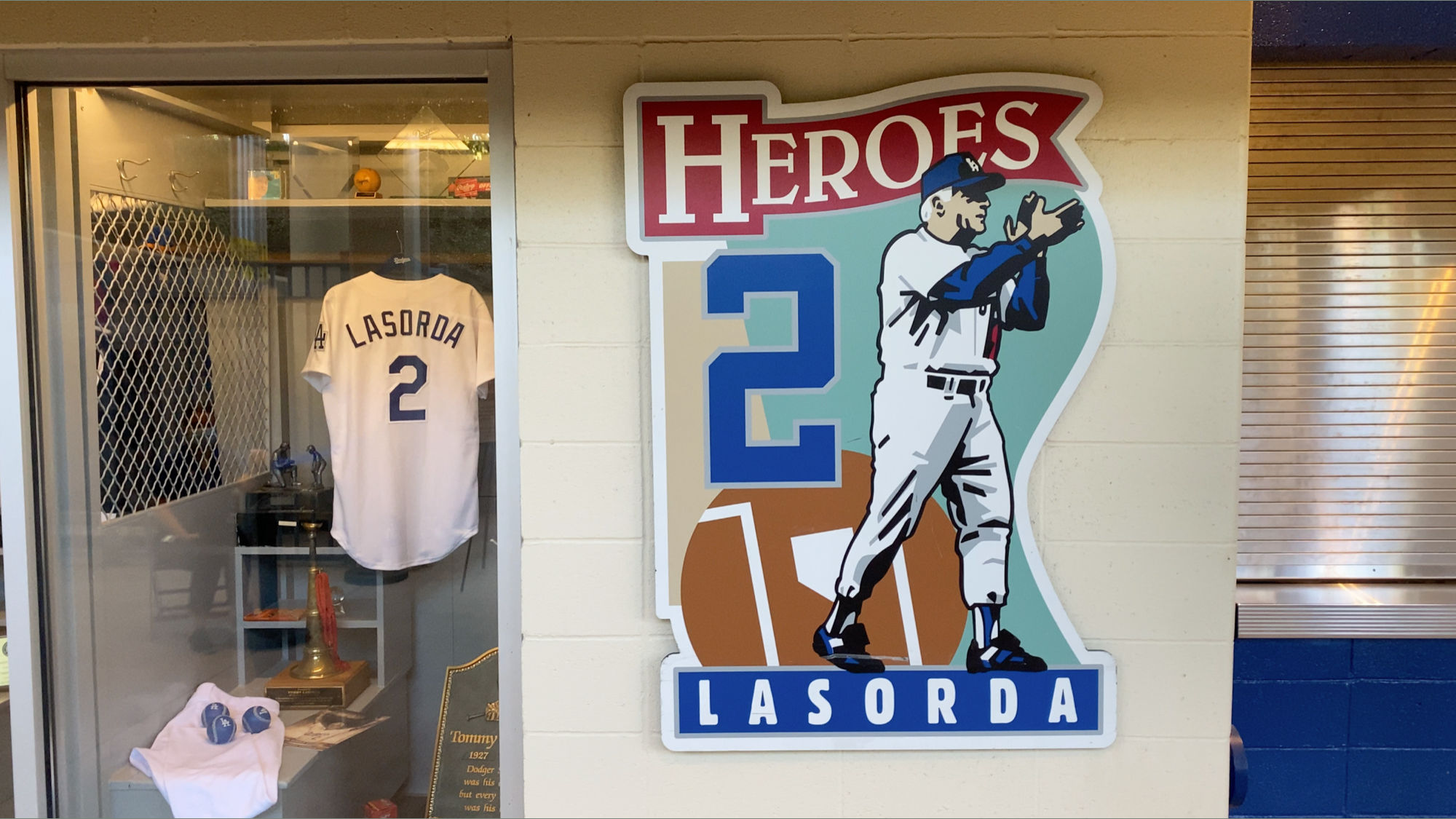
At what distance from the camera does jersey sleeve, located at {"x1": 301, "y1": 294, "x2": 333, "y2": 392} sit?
2.19 m

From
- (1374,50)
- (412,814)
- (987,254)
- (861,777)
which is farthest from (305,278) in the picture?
(1374,50)

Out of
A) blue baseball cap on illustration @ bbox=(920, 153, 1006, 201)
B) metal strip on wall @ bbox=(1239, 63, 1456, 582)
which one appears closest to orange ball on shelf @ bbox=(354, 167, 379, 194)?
blue baseball cap on illustration @ bbox=(920, 153, 1006, 201)

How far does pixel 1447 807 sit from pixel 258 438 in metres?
3.93

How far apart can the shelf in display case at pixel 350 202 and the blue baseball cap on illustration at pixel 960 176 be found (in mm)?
921

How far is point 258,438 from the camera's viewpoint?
7.42 feet

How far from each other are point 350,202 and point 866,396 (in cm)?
128

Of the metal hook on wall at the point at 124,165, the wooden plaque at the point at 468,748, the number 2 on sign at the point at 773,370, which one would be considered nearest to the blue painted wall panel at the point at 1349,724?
the number 2 on sign at the point at 773,370

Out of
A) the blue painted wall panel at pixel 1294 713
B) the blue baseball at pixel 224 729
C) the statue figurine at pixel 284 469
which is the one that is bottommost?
the blue painted wall panel at pixel 1294 713

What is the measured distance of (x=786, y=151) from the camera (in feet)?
5.88

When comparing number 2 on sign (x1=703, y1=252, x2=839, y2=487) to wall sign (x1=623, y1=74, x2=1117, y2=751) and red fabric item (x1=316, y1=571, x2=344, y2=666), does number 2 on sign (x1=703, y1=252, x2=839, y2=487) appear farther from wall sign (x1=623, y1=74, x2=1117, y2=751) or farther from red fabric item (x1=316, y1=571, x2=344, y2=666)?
red fabric item (x1=316, y1=571, x2=344, y2=666)

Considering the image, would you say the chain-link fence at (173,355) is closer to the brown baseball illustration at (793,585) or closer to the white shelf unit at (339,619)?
the white shelf unit at (339,619)

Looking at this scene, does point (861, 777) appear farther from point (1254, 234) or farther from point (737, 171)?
point (1254, 234)

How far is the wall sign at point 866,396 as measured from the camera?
5.88 feet

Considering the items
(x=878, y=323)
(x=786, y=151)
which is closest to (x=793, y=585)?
(x=878, y=323)
